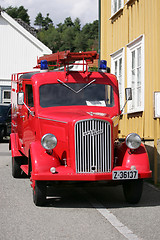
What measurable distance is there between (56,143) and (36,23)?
18861 centimetres

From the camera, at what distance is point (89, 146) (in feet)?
26.6

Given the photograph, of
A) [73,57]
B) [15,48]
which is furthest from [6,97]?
[73,57]

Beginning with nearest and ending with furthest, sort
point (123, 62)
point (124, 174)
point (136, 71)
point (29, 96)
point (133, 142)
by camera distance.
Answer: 1. point (124, 174)
2. point (133, 142)
3. point (29, 96)
4. point (136, 71)
5. point (123, 62)

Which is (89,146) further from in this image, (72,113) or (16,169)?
(16,169)

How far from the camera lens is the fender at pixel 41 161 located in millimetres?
8000

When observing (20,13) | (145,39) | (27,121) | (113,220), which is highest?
(20,13)

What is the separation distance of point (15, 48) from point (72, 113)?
3194cm

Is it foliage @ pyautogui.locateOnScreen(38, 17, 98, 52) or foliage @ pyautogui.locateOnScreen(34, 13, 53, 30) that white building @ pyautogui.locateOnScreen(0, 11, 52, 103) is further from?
foliage @ pyautogui.locateOnScreen(34, 13, 53, 30)

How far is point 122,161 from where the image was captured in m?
8.46

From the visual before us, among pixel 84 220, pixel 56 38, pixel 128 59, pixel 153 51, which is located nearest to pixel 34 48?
pixel 128 59

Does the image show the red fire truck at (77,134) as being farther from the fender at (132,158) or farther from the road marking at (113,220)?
the road marking at (113,220)

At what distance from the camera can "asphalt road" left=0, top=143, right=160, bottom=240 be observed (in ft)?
20.7

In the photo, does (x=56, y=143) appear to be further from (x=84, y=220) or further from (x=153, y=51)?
(x=153, y=51)

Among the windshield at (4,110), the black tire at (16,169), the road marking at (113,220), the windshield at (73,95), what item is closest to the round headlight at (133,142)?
the road marking at (113,220)
